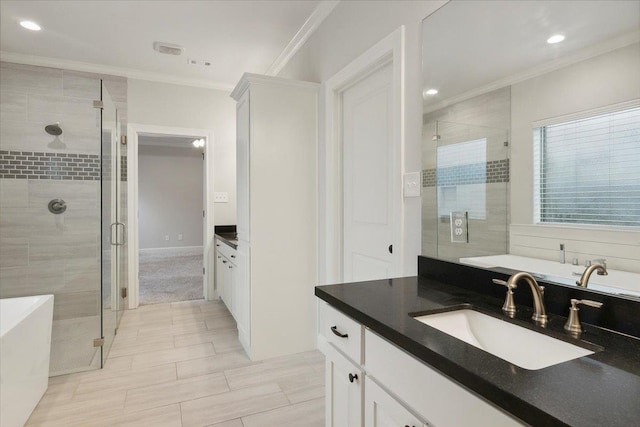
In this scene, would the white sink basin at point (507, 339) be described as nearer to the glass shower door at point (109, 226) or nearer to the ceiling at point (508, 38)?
the ceiling at point (508, 38)

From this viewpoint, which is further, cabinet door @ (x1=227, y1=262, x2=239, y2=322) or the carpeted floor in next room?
the carpeted floor in next room

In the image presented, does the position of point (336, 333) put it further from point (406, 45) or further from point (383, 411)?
point (406, 45)

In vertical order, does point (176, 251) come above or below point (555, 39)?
below

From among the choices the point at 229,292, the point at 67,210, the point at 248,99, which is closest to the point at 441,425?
the point at 248,99

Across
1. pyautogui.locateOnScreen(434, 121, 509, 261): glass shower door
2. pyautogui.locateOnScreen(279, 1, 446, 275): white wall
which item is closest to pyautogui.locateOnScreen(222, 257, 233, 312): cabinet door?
pyautogui.locateOnScreen(279, 1, 446, 275): white wall

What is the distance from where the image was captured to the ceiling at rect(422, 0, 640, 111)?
3.31 feet

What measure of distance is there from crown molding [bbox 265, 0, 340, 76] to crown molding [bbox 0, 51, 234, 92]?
0.89m

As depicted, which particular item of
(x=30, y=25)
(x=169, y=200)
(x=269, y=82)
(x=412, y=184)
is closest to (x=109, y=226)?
(x=269, y=82)

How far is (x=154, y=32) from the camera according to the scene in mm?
3061

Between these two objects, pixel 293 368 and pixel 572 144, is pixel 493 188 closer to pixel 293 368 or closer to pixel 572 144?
pixel 572 144

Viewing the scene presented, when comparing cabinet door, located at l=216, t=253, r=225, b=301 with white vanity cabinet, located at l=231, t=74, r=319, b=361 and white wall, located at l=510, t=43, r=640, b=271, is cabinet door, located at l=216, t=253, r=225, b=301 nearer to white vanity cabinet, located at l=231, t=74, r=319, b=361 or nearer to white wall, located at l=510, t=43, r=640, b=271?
white vanity cabinet, located at l=231, t=74, r=319, b=361

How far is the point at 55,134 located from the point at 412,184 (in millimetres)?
3340

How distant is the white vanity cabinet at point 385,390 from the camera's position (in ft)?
2.43

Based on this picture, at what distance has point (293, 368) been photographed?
99.1 inches
